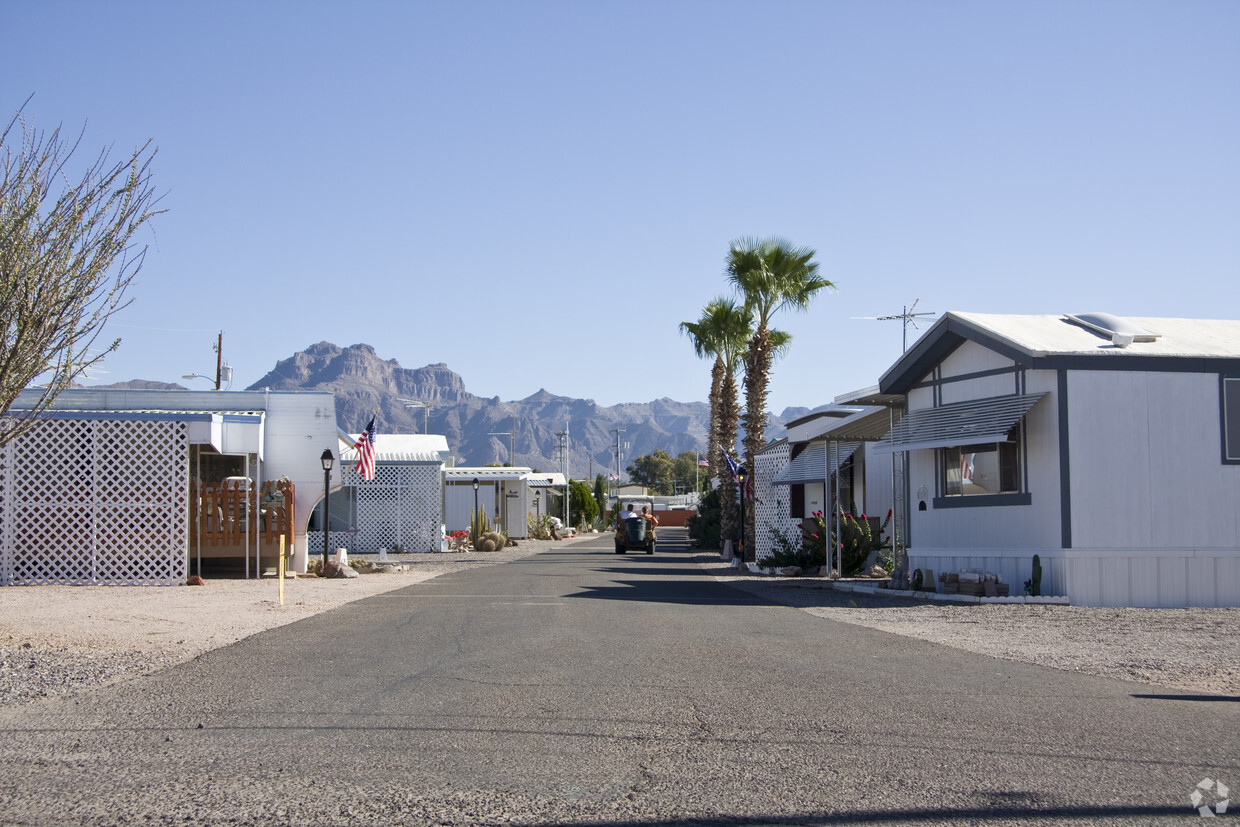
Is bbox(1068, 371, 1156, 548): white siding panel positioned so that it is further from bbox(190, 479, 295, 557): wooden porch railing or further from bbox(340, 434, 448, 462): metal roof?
bbox(340, 434, 448, 462): metal roof

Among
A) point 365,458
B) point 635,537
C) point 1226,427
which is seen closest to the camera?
point 1226,427

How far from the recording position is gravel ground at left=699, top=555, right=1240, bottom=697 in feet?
29.5

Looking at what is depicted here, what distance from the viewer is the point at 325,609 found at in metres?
14.5

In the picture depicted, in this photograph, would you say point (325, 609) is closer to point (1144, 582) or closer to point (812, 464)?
point (1144, 582)

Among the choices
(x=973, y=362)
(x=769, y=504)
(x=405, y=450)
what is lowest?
(x=769, y=504)

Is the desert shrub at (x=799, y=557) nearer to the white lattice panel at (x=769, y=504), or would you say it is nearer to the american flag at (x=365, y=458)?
the white lattice panel at (x=769, y=504)

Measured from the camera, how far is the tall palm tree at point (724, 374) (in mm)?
31203

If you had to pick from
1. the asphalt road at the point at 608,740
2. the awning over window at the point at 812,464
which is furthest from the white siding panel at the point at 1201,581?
the awning over window at the point at 812,464

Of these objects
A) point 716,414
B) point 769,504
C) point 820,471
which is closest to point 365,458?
point 769,504

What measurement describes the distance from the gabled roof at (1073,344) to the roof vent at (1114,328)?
0.07 m

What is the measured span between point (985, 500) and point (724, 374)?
57.0ft

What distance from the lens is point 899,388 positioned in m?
19.0

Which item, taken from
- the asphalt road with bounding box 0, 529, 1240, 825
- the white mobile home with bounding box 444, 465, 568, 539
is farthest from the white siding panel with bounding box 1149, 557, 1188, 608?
the white mobile home with bounding box 444, 465, 568, 539

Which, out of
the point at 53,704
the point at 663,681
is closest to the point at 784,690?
the point at 663,681
